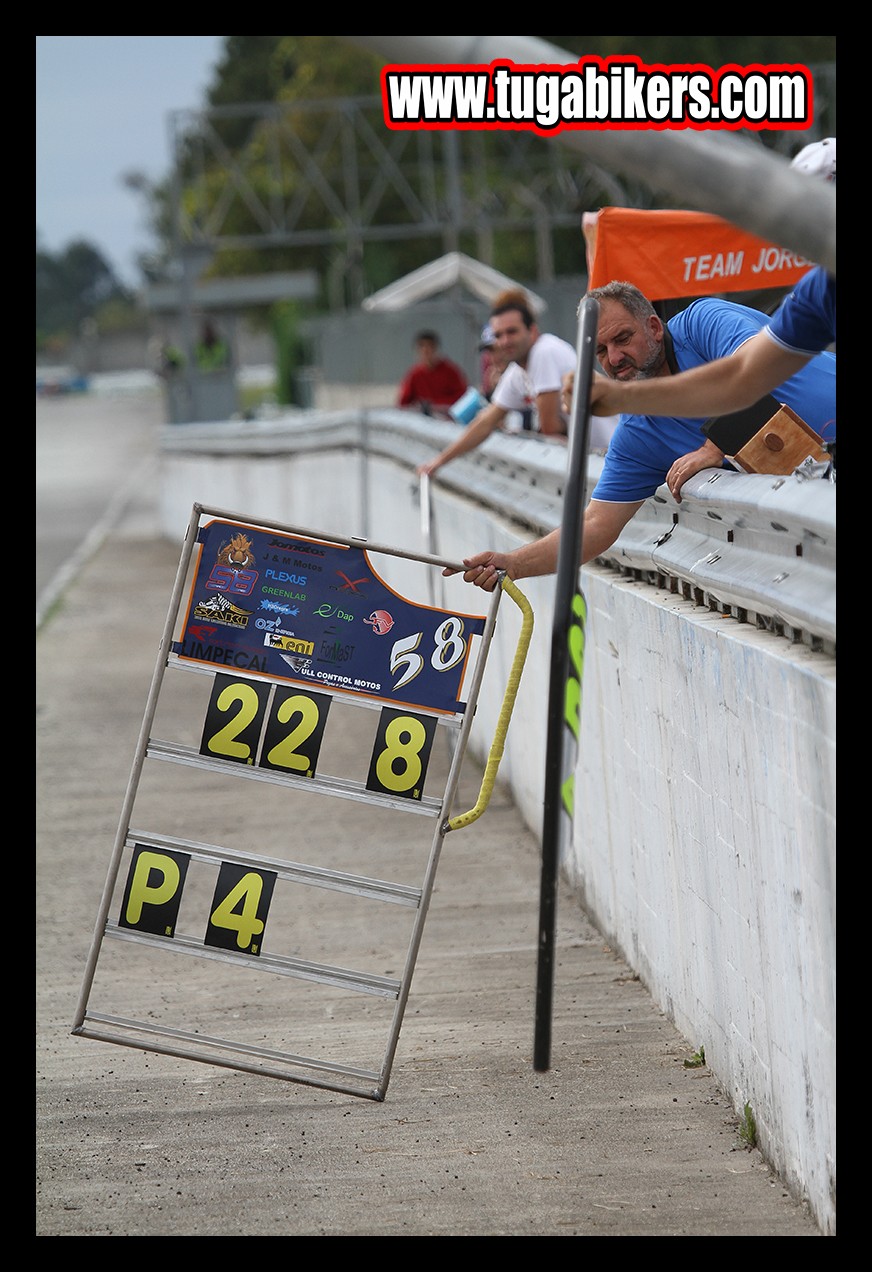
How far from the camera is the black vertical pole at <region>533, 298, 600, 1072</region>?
3.01 metres

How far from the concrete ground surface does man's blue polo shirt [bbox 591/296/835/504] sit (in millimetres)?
1608

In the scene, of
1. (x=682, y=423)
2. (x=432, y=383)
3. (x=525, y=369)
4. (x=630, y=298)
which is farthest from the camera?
(x=432, y=383)

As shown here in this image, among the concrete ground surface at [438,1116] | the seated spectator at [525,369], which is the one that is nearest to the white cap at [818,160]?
the concrete ground surface at [438,1116]

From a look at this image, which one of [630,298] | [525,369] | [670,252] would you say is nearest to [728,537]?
[630,298]

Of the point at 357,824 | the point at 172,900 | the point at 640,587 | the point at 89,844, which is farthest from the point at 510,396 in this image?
the point at 172,900

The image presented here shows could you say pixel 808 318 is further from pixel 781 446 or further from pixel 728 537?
pixel 781 446

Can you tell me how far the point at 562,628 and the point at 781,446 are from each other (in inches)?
84.1

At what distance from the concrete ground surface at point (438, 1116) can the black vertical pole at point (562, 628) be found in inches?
39.2

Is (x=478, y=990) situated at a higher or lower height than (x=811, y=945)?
lower

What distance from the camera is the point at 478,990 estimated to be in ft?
19.3

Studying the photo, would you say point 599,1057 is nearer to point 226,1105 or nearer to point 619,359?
point 226,1105

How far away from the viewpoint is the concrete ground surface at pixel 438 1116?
3.96 metres

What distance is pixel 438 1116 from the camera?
4.67 meters
